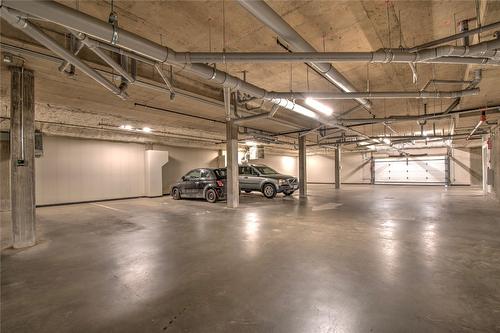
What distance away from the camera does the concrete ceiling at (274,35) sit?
279 cm

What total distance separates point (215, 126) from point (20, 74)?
584 centimetres

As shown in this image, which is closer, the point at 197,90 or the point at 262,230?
the point at 262,230

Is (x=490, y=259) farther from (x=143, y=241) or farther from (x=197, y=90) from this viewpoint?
(x=197, y=90)

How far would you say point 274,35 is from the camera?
3365mm

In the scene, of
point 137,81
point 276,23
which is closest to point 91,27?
point 276,23

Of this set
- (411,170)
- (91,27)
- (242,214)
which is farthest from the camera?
(411,170)

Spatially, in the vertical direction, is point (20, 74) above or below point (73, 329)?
above

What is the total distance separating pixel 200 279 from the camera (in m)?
2.62

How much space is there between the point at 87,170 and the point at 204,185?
4.98m

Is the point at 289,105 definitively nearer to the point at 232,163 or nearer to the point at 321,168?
the point at 232,163

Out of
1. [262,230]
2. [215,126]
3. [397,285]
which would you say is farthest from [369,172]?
[397,285]

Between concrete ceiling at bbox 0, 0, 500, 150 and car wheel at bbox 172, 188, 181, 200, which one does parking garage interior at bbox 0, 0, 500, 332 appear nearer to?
concrete ceiling at bbox 0, 0, 500, 150

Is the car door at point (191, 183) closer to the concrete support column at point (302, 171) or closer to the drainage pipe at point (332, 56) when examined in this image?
the concrete support column at point (302, 171)

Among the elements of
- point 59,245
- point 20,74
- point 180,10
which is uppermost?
point 180,10
